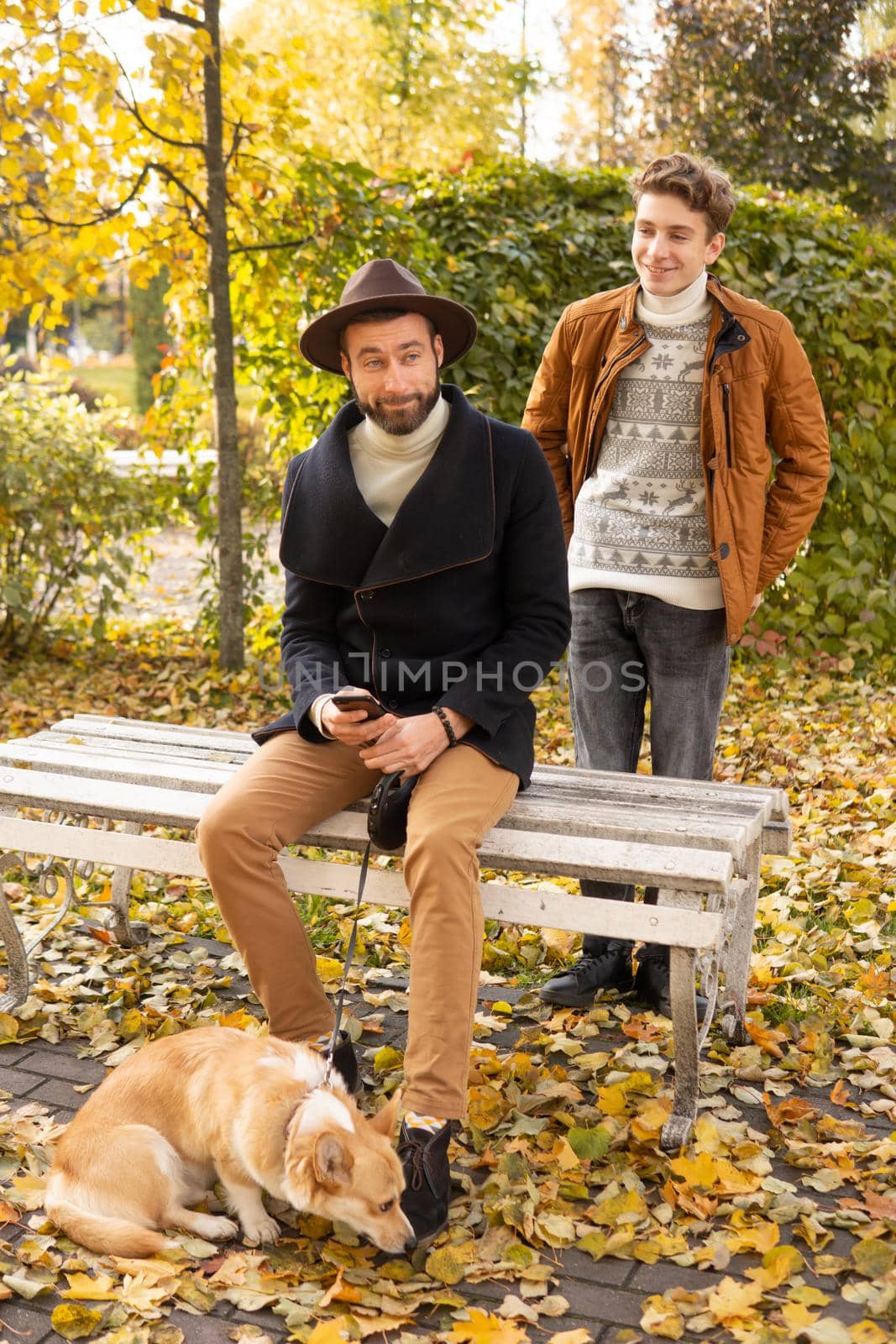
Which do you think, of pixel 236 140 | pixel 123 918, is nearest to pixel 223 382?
pixel 236 140

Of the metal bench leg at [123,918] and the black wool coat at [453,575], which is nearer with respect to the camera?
the black wool coat at [453,575]

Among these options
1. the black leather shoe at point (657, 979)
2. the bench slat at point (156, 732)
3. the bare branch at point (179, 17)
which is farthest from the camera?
the bare branch at point (179, 17)

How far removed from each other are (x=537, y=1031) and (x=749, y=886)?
0.73 metres

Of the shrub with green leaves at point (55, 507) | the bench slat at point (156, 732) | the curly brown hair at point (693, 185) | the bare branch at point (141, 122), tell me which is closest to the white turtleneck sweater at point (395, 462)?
the curly brown hair at point (693, 185)

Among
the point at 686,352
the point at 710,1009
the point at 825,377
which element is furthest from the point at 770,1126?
the point at 825,377

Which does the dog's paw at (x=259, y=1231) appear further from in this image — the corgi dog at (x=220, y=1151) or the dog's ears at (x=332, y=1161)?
the dog's ears at (x=332, y=1161)

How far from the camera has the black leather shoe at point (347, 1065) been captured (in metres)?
2.81

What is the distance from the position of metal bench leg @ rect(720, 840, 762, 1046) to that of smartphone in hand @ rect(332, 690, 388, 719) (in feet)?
3.73

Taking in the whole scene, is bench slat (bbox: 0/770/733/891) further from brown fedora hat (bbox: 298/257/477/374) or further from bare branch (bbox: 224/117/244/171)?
bare branch (bbox: 224/117/244/171)

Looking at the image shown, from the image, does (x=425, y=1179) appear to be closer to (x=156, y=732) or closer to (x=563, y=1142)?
(x=563, y=1142)

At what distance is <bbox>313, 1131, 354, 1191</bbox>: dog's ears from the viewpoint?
7.77 ft

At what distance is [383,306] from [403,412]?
0.26m

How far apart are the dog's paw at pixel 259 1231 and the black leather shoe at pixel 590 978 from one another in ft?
4.06

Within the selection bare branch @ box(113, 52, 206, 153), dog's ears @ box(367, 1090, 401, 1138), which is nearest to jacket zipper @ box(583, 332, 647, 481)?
dog's ears @ box(367, 1090, 401, 1138)
